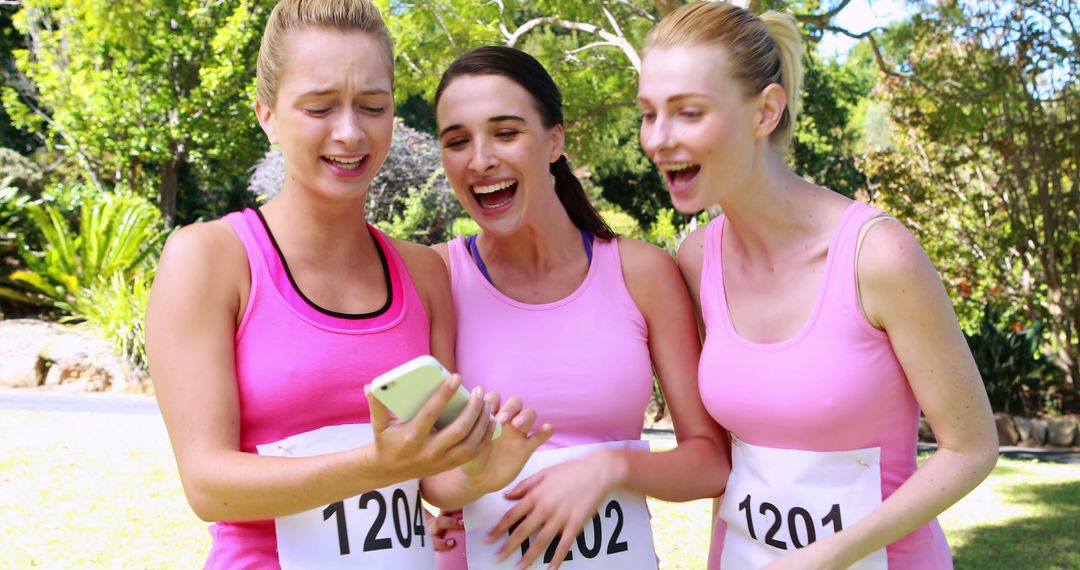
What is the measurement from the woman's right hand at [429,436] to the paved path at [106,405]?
25.4 feet

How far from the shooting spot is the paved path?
32.9ft

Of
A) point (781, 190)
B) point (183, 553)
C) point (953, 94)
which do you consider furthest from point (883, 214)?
point (953, 94)

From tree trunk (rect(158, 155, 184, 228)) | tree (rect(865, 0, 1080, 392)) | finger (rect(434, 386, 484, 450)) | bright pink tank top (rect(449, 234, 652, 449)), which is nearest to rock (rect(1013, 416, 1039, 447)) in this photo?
tree (rect(865, 0, 1080, 392))

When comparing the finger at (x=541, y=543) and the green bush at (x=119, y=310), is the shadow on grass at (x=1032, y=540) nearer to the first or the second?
the finger at (x=541, y=543)

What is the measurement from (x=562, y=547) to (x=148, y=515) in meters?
4.78

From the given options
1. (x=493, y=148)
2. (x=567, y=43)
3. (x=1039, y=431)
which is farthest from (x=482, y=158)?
(x=567, y=43)

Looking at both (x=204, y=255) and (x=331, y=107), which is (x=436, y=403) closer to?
(x=204, y=255)

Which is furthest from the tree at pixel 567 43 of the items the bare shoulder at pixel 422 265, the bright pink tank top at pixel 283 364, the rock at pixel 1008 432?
the bright pink tank top at pixel 283 364

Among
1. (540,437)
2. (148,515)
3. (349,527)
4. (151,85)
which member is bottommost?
(148,515)

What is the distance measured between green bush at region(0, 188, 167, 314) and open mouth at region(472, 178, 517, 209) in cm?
1276

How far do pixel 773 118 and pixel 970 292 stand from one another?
39.7ft

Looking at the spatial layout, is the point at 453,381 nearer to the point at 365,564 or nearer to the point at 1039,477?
the point at 365,564

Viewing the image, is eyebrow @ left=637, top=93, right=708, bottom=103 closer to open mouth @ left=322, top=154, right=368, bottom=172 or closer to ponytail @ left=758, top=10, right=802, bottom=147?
ponytail @ left=758, top=10, right=802, bottom=147

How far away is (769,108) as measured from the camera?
89.4 inches
